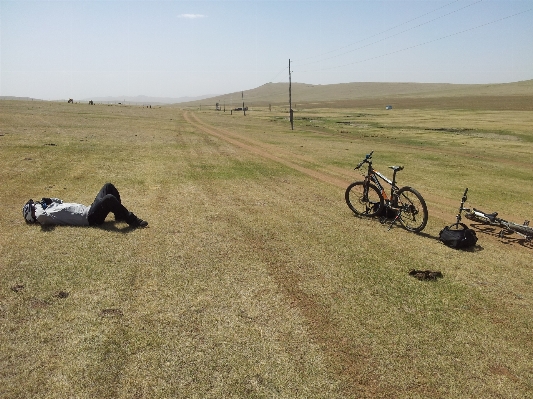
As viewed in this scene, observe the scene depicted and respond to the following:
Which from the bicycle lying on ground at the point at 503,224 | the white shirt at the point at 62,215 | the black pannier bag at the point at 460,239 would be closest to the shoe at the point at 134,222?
the white shirt at the point at 62,215

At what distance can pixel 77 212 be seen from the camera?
10.8 meters

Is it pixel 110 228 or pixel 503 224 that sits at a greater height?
pixel 110 228

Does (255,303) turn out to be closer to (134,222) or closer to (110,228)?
(134,222)

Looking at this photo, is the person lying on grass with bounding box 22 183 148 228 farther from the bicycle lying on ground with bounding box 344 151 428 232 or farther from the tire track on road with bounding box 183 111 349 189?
the tire track on road with bounding box 183 111 349 189

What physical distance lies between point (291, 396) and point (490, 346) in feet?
11.9

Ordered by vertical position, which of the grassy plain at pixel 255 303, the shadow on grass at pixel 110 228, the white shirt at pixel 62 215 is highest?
the white shirt at pixel 62 215

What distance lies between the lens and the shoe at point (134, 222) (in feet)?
35.6

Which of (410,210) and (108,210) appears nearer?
(108,210)

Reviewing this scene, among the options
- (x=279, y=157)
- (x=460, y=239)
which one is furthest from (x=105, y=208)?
(x=279, y=157)

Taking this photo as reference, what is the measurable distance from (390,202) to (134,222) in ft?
27.4

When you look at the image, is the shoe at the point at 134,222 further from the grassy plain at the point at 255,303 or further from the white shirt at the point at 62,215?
the white shirt at the point at 62,215

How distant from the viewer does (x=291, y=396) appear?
497cm

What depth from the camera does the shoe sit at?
→ 10.8 meters

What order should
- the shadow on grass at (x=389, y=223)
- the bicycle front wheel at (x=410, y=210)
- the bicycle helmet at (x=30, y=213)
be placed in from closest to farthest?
1. the bicycle helmet at (x=30, y=213)
2. the shadow on grass at (x=389, y=223)
3. the bicycle front wheel at (x=410, y=210)
